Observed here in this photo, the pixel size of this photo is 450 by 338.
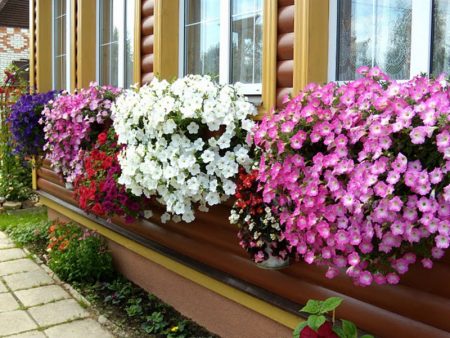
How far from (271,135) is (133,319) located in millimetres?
2188

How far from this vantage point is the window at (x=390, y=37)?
2387mm

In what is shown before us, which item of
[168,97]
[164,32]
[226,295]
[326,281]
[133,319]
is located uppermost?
[164,32]

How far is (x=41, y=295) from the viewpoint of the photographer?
14.5 feet

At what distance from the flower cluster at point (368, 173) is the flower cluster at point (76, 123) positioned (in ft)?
7.63

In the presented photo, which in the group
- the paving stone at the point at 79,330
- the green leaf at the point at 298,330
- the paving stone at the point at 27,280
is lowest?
the paving stone at the point at 79,330

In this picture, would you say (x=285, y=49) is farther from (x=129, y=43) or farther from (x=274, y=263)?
(x=129, y=43)

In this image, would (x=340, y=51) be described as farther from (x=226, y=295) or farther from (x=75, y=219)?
(x=75, y=219)

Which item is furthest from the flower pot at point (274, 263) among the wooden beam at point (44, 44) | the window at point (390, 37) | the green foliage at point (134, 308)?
the wooden beam at point (44, 44)

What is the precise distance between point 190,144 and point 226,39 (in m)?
0.91

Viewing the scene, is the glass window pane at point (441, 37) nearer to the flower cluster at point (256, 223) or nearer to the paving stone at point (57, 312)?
the flower cluster at point (256, 223)

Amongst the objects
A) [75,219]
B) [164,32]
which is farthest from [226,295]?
[75,219]

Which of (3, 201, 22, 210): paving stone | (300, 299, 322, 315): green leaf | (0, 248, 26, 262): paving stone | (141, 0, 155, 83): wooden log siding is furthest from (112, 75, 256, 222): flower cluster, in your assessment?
(3, 201, 22, 210): paving stone

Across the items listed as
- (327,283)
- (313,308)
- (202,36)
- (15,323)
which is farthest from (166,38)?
(313,308)

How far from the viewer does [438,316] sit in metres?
2.21
